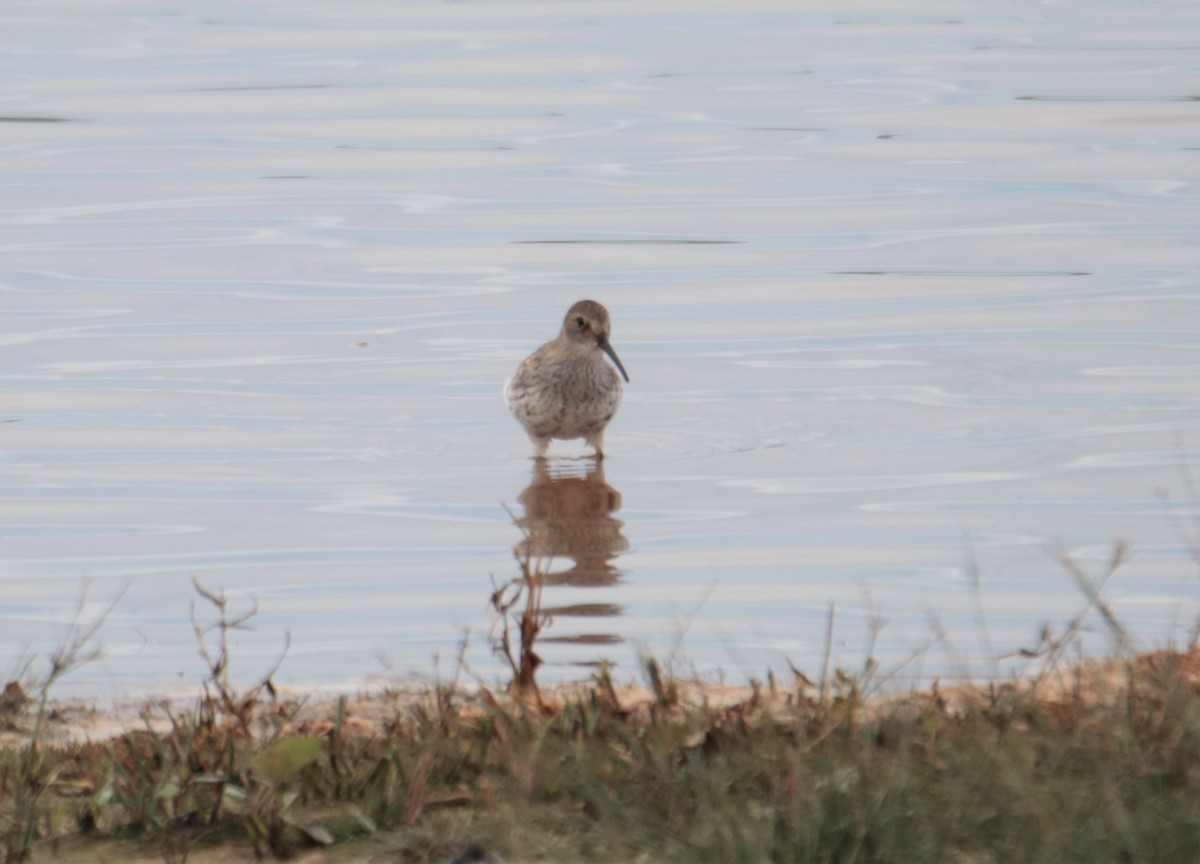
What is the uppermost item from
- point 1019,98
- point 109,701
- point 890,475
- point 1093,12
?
point 1093,12

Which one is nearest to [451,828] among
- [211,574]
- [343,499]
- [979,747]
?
[979,747]

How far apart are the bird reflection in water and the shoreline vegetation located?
2.53 meters

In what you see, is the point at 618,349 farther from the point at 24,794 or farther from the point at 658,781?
the point at 658,781

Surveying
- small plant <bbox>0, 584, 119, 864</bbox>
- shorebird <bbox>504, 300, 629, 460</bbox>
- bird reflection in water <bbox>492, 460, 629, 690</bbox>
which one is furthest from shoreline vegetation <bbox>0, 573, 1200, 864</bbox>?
shorebird <bbox>504, 300, 629, 460</bbox>

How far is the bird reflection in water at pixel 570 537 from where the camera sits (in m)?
9.62

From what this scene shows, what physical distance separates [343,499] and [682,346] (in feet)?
15.2

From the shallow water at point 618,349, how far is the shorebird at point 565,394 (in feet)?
0.78

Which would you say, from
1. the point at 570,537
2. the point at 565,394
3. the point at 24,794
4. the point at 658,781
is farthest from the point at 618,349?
the point at 658,781

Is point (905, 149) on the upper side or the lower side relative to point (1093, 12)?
lower

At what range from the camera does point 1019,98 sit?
28.1 m

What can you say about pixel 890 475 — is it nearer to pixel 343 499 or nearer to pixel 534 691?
pixel 343 499

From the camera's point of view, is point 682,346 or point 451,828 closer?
point 451,828

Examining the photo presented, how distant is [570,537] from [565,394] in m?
1.99

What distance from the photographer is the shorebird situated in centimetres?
1309
